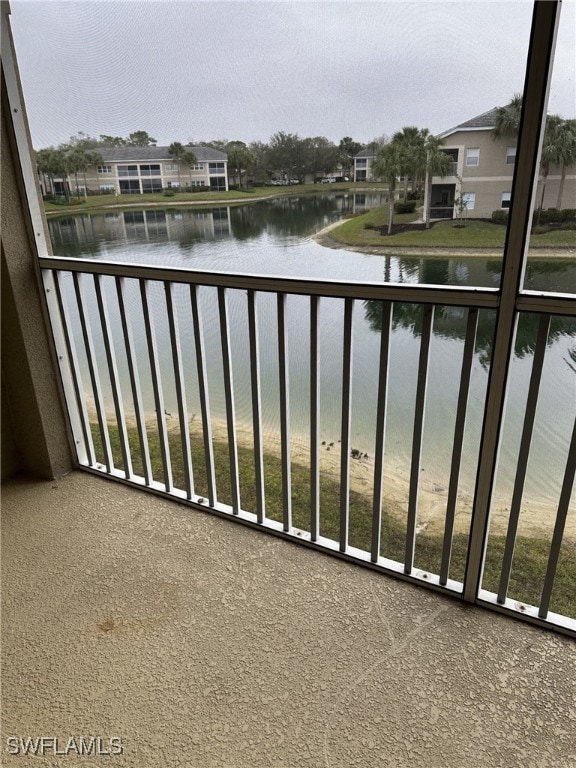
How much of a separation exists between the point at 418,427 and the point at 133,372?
1.31 metres

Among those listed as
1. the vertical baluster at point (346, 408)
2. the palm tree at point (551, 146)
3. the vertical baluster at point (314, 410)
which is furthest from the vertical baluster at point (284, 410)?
the palm tree at point (551, 146)

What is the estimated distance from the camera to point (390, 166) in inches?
57.3

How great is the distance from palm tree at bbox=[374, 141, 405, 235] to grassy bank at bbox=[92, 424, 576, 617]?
1.41m

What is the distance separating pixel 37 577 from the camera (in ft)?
6.56

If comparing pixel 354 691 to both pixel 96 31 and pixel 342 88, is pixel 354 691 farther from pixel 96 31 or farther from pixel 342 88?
pixel 96 31

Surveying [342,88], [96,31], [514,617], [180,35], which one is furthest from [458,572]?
[96,31]

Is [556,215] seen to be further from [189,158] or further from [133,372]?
[133,372]

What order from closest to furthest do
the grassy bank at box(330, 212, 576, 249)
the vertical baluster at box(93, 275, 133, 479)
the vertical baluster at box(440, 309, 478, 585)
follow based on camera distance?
the grassy bank at box(330, 212, 576, 249) → the vertical baluster at box(440, 309, 478, 585) → the vertical baluster at box(93, 275, 133, 479)

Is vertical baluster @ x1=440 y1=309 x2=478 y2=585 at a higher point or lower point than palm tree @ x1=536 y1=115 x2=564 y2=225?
lower

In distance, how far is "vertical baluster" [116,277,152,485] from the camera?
2246 mm

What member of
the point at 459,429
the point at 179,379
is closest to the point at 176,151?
the point at 179,379

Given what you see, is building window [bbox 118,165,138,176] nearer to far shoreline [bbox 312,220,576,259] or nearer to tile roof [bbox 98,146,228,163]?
tile roof [bbox 98,146,228,163]

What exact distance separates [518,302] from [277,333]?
869 mm

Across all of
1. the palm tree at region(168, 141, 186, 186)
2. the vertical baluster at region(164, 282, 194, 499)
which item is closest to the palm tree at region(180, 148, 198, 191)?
the palm tree at region(168, 141, 186, 186)
